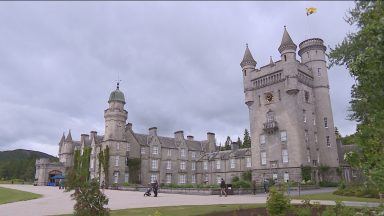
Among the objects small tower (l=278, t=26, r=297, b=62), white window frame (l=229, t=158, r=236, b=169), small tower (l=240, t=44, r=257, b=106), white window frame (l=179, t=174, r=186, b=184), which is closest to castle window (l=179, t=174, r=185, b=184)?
white window frame (l=179, t=174, r=186, b=184)

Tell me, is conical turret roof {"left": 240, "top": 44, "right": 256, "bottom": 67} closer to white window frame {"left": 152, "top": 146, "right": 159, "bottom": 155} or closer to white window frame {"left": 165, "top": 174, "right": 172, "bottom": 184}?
white window frame {"left": 152, "top": 146, "right": 159, "bottom": 155}

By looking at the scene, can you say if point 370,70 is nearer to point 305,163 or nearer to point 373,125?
point 373,125

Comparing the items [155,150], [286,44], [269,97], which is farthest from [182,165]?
[286,44]

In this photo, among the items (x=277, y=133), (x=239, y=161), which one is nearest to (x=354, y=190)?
(x=277, y=133)

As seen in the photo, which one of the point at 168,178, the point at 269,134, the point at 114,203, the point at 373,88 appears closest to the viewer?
the point at 373,88

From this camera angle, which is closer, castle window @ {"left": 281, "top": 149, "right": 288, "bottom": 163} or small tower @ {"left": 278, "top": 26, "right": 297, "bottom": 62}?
castle window @ {"left": 281, "top": 149, "right": 288, "bottom": 163}

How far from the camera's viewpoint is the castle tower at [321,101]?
5369cm

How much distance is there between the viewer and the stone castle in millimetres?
51469

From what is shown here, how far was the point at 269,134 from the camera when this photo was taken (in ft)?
178

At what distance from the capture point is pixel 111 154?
204 feet

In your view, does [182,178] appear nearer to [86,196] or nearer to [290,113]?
[290,113]

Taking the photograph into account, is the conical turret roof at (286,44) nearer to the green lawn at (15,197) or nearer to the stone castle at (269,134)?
the stone castle at (269,134)

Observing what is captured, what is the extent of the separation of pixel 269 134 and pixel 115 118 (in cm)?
2951

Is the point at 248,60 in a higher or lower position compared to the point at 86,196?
higher
